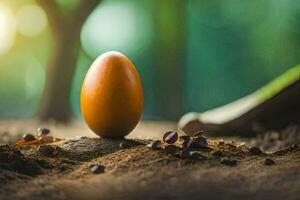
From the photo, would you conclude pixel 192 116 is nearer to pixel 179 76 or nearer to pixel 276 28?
pixel 179 76

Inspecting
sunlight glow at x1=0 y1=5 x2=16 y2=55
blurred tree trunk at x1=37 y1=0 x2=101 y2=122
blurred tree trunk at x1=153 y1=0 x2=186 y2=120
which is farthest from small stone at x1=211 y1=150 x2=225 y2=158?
sunlight glow at x1=0 y1=5 x2=16 y2=55

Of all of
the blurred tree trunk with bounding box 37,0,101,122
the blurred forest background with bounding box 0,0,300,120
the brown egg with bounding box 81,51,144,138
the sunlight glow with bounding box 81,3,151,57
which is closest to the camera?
the brown egg with bounding box 81,51,144,138

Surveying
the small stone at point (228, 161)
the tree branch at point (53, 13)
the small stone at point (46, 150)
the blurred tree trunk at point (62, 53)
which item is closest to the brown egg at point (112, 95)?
the small stone at point (46, 150)

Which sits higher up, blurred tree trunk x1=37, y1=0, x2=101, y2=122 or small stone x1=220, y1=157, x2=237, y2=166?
blurred tree trunk x1=37, y1=0, x2=101, y2=122

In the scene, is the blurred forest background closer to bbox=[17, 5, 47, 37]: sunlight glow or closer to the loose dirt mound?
bbox=[17, 5, 47, 37]: sunlight glow

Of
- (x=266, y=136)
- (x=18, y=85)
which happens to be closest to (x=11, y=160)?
(x=266, y=136)

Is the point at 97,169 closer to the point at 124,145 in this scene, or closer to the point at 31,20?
the point at 124,145

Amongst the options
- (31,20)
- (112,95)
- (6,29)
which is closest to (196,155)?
(112,95)

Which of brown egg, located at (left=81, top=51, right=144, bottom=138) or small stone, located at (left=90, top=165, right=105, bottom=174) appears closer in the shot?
small stone, located at (left=90, top=165, right=105, bottom=174)
